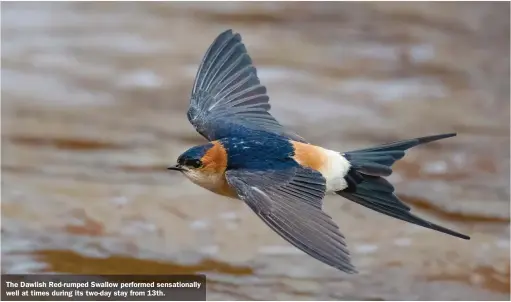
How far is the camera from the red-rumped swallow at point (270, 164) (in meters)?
1.39

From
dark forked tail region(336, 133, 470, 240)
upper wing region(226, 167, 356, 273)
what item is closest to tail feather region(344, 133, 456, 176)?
dark forked tail region(336, 133, 470, 240)

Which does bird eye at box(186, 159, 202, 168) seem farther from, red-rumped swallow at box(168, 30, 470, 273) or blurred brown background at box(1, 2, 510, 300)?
blurred brown background at box(1, 2, 510, 300)

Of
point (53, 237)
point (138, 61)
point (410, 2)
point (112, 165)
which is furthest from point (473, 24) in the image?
point (53, 237)

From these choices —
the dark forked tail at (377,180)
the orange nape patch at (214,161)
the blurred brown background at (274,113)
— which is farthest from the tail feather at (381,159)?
the blurred brown background at (274,113)

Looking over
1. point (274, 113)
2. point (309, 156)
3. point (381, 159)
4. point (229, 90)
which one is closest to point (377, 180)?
point (381, 159)

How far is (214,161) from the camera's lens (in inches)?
62.1

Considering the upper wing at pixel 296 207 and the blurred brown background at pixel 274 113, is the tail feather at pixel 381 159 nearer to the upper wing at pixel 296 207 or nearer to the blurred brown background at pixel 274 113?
the upper wing at pixel 296 207

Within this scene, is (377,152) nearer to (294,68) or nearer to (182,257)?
(182,257)

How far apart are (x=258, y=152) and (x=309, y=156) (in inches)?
4.8

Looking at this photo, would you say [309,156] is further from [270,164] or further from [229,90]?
[229,90]

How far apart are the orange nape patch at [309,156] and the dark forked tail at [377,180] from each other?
0.19 ft

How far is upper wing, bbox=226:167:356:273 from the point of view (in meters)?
1.29

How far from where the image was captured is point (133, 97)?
3.32 m

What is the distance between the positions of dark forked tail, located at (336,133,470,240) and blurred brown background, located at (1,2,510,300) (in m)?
0.77
